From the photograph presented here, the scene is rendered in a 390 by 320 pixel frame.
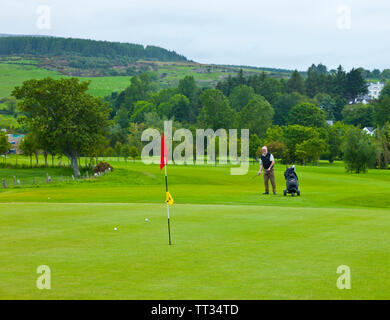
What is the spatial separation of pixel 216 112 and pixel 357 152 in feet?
336

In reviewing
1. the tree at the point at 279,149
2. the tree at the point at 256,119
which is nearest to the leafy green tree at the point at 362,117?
the tree at the point at 256,119

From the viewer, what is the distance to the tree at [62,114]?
7256cm

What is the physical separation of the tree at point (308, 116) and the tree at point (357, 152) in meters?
57.3

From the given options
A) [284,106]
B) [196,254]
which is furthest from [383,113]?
[196,254]

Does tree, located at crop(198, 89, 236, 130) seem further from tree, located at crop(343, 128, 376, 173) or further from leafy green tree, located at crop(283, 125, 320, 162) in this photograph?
tree, located at crop(343, 128, 376, 173)

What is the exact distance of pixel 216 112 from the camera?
182 meters

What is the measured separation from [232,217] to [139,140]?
111538 millimetres

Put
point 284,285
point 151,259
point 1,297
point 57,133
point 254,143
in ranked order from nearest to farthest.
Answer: point 1,297 < point 284,285 < point 151,259 < point 57,133 < point 254,143

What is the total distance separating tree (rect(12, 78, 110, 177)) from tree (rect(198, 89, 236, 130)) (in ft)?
333

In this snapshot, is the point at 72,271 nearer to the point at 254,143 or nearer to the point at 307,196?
the point at 307,196

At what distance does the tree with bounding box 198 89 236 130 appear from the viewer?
177250 mm

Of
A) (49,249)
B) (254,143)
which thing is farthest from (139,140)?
(49,249)

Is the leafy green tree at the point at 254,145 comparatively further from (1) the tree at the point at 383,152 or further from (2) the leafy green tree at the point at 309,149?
(1) the tree at the point at 383,152

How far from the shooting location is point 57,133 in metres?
72.1
